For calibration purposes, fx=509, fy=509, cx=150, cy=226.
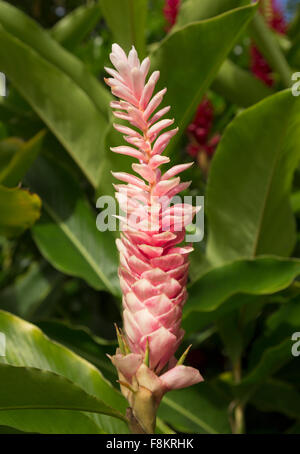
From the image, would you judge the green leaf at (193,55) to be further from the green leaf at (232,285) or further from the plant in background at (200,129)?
the plant in background at (200,129)

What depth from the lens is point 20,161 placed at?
1105 mm

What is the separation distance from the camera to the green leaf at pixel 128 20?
1054 millimetres

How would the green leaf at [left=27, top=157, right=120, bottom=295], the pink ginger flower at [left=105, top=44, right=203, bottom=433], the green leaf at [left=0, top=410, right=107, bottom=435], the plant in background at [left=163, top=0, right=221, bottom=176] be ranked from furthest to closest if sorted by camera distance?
the plant in background at [left=163, top=0, right=221, bottom=176], the green leaf at [left=27, top=157, right=120, bottom=295], the green leaf at [left=0, top=410, right=107, bottom=435], the pink ginger flower at [left=105, top=44, right=203, bottom=433]

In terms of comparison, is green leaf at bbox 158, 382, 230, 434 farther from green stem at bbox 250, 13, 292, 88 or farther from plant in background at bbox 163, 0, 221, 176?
green stem at bbox 250, 13, 292, 88

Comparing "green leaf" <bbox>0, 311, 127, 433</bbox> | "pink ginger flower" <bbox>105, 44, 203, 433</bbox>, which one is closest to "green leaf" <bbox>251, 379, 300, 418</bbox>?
"green leaf" <bbox>0, 311, 127, 433</bbox>

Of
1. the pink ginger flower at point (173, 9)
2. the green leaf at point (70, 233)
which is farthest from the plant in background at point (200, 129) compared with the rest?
the green leaf at point (70, 233)

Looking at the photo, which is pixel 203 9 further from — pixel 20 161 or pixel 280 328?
pixel 280 328

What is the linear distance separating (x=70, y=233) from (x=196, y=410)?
1.72 feet

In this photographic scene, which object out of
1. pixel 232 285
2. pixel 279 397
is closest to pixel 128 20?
pixel 232 285

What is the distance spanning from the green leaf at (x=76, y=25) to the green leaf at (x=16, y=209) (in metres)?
0.69

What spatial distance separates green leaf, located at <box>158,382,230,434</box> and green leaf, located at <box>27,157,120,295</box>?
0.89 ft

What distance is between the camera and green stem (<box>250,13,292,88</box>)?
127 centimetres

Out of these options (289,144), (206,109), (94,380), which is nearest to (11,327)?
(94,380)
